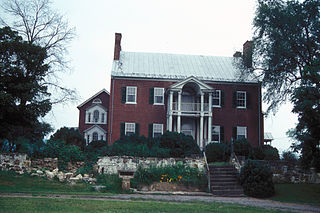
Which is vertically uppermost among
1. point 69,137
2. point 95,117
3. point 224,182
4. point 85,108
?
point 85,108

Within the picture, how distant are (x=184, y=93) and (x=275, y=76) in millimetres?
7698

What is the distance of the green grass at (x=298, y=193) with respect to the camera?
14375 millimetres

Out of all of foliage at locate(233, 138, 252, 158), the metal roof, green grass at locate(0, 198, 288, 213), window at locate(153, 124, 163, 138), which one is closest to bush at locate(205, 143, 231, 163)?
foliage at locate(233, 138, 252, 158)

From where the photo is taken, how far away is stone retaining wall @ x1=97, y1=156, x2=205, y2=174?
17578 mm

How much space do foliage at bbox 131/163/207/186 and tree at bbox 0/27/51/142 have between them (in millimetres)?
8101

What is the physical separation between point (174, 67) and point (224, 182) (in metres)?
15.8

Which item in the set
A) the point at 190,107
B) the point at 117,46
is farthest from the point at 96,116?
the point at 190,107

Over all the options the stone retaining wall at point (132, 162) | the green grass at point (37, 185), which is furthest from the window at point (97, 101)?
the green grass at point (37, 185)

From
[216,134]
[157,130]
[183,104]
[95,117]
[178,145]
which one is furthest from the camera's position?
[95,117]

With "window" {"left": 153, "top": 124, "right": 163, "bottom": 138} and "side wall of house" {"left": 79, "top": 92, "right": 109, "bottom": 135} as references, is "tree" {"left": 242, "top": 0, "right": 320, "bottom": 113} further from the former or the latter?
"side wall of house" {"left": 79, "top": 92, "right": 109, "bottom": 135}

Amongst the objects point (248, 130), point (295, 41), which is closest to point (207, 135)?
point (248, 130)

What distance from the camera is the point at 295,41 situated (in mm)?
22547

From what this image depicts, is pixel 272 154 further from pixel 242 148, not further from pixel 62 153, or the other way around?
pixel 62 153

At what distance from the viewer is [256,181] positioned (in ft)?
50.3
